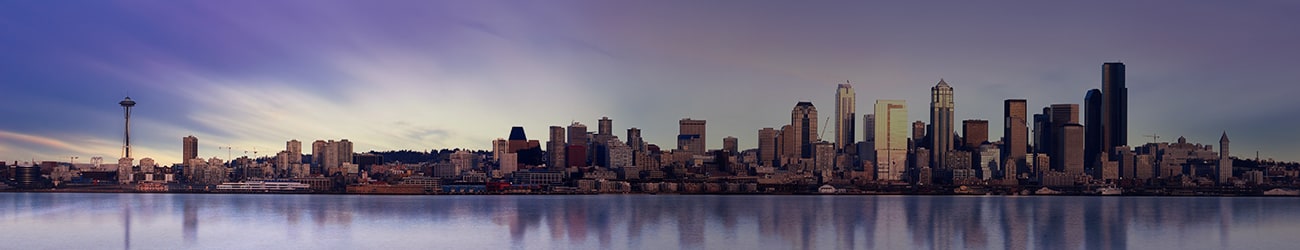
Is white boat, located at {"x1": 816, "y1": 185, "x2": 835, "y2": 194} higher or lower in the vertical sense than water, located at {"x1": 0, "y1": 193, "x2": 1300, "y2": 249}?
lower

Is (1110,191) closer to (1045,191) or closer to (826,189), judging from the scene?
(1045,191)

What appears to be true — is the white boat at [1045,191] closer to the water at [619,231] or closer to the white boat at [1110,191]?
the white boat at [1110,191]

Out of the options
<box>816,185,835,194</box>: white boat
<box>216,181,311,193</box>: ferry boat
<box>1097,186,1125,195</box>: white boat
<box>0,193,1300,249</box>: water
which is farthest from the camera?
<box>1097,186,1125,195</box>: white boat

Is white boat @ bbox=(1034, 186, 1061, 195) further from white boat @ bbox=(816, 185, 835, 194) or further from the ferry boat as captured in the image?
the ferry boat

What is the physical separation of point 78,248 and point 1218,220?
64988mm

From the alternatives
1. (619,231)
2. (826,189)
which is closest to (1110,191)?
(826,189)

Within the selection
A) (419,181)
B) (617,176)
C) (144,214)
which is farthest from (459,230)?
(617,176)

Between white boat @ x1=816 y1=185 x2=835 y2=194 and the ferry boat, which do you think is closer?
the ferry boat

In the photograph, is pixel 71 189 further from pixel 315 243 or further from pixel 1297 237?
pixel 1297 237

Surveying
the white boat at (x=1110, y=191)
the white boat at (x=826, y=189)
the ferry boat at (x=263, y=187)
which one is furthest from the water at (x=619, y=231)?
the white boat at (x=1110, y=191)

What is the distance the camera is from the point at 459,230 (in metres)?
54.1

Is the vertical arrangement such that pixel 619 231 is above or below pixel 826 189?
above

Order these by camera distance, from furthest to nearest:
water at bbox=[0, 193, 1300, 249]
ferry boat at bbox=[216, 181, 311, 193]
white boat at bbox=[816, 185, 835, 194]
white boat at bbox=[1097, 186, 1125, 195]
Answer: white boat at bbox=[1097, 186, 1125, 195] < white boat at bbox=[816, 185, 835, 194] < ferry boat at bbox=[216, 181, 311, 193] < water at bbox=[0, 193, 1300, 249]

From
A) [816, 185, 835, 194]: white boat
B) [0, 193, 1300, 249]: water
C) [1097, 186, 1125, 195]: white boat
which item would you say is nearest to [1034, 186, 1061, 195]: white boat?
[1097, 186, 1125, 195]: white boat
